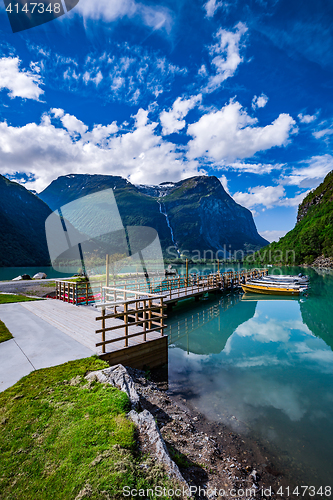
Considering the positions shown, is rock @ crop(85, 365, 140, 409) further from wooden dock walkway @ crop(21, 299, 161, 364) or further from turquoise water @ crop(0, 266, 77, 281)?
turquoise water @ crop(0, 266, 77, 281)

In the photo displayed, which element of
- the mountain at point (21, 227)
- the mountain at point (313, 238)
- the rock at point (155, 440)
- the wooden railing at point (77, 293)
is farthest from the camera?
the mountain at point (21, 227)

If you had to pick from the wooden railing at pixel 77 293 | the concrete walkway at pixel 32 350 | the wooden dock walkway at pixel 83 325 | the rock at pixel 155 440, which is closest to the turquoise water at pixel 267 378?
the wooden dock walkway at pixel 83 325

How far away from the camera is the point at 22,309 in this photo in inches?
485

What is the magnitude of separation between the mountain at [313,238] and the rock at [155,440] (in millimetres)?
83089

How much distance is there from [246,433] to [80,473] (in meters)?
4.40

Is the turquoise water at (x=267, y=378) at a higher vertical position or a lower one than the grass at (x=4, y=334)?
lower

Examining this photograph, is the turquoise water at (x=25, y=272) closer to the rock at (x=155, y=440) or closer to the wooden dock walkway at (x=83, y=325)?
the wooden dock walkway at (x=83, y=325)

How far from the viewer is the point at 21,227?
116938mm

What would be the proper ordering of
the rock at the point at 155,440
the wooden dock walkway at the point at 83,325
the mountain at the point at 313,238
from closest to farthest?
the rock at the point at 155,440 → the wooden dock walkway at the point at 83,325 → the mountain at the point at 313,238

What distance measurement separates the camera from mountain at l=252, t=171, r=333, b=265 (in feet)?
254

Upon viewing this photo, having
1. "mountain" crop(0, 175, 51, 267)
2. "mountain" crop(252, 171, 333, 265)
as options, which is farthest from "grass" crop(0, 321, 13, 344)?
"mountain" crop(0, 175, 51, 267)

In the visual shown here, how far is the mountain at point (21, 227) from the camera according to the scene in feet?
303

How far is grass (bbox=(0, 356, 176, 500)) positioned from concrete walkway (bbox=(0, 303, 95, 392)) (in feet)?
2.76

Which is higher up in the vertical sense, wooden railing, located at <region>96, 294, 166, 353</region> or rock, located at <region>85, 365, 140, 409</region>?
wooden railing, located at <region>96, 294, 166, 353</region>
